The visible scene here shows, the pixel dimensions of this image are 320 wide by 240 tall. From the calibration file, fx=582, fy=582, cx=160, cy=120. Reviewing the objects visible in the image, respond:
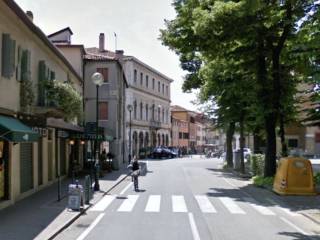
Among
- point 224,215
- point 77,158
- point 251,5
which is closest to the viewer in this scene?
point 224,215

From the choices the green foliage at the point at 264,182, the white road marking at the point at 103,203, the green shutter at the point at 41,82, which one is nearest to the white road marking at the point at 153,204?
the white road marking at the point at 103,203

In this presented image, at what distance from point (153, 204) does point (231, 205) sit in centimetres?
282

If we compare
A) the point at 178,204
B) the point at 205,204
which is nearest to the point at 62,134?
the point at 178,204

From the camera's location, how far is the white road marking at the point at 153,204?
1945cm

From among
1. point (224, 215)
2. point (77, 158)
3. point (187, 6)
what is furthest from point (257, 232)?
point (77, 158)

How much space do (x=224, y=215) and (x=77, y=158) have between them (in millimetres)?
23900

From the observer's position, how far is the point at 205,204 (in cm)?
2127

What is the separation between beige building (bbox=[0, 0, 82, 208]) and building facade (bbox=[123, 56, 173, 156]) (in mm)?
46227

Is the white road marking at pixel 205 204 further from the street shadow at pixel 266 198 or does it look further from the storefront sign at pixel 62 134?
the storefront sign at pixel 62 134

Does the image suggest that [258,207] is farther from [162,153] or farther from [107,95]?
[162,153]

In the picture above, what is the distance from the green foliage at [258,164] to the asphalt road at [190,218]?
8869 millimetres

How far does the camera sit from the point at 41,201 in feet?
68.7

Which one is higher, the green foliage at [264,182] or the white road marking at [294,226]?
the green foliage at [264,182]

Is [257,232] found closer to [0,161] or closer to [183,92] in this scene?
[0,161]
